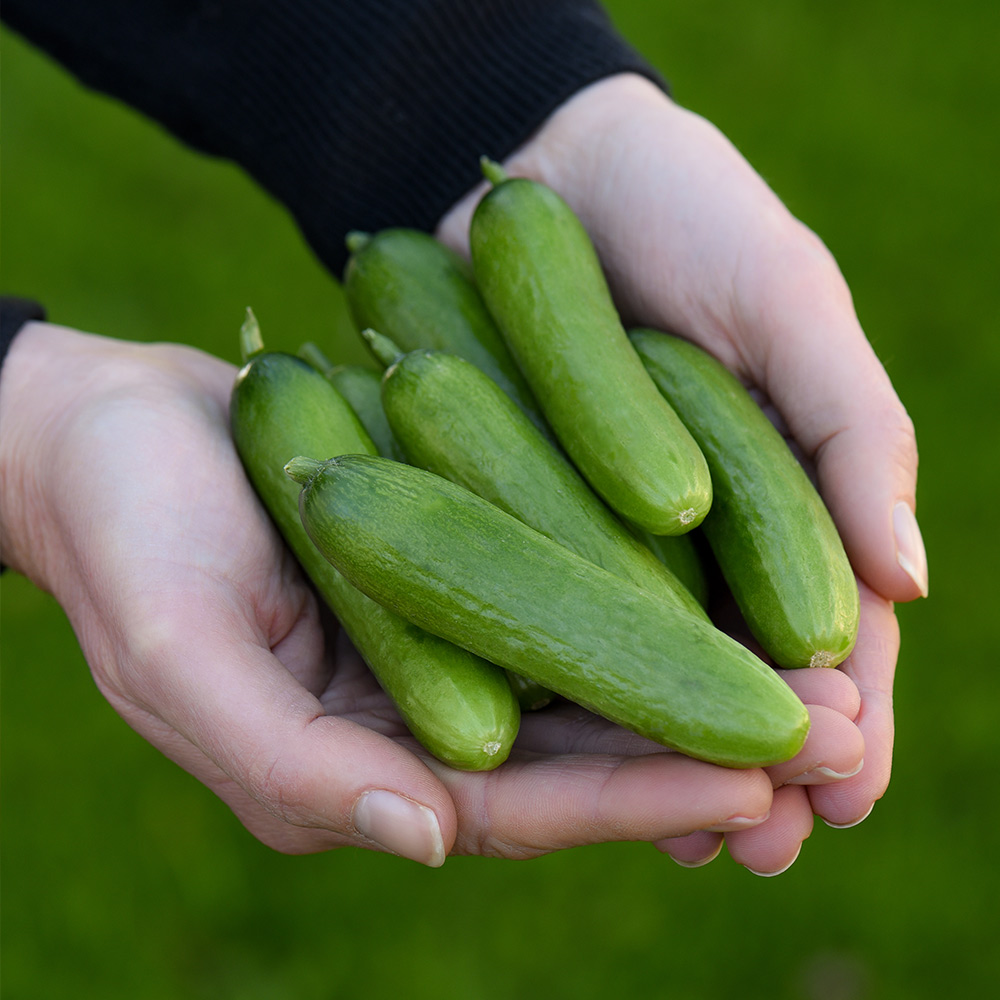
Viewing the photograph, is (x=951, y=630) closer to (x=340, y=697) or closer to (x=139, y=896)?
(x=340, y=697)

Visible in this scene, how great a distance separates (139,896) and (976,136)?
7.32 meters

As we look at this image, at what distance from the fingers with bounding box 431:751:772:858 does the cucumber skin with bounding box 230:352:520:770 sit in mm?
107

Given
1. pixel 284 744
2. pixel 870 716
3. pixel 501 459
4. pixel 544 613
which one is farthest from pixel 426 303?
pixel 870 716

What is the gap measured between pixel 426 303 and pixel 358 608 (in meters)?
1.43

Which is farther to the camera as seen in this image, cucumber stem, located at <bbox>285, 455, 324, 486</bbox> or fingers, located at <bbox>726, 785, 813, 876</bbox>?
cucumber stem, located at <bbox>285, 455, 324, 486</bbox>

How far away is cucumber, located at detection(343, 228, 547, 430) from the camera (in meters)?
4.00

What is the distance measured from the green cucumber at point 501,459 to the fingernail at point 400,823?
3.05 ft

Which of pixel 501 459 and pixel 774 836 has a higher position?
pixel 501 459

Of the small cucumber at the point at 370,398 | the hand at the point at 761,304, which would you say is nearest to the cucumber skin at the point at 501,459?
the small cucumber at the point at 370,398

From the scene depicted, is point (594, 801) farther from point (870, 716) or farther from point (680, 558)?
point (680, 558)

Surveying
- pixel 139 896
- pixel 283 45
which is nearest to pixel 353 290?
pixel 283 45

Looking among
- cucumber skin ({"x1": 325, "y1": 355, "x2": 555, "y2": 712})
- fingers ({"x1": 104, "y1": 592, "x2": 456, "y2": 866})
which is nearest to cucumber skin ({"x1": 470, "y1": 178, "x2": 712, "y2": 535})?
cucumber skin ({"x1": 325, "y1": 355, "x2": 555, "y2": 712})

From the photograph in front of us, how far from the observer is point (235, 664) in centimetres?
295

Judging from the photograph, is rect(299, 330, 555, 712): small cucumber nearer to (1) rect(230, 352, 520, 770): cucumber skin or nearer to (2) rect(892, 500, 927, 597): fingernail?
(1) rect(230, 352, 520, 770): cucumber skin
